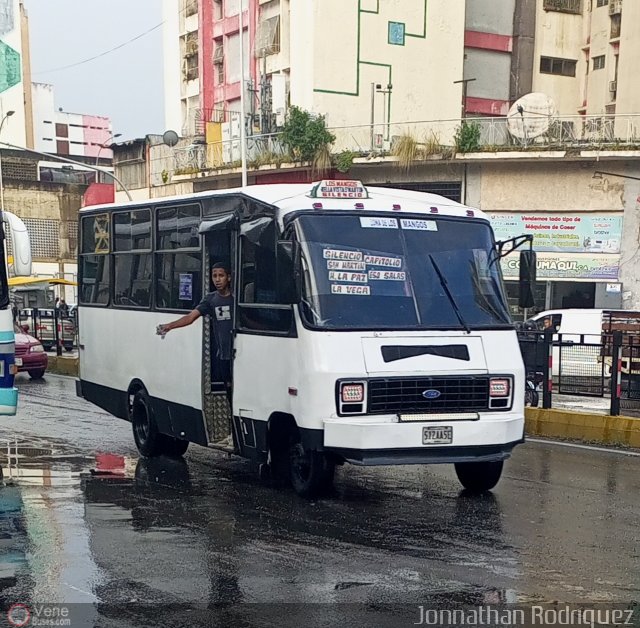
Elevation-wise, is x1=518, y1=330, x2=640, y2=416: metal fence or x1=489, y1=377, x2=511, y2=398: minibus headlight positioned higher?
x1=489, y1=377, x2=511, y2=398: minibus headlight

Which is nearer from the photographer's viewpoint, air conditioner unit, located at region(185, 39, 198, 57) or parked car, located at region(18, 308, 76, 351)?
parked car, located at region(18, 308, 76, 351)

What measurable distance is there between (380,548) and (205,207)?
4446 mm

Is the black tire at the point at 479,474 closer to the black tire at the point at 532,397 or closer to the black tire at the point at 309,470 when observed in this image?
the black tire at the point at 309,470

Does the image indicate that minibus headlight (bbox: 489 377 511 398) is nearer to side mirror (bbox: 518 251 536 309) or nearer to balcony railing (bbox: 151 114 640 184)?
side mirror (bbox: 518 251 536 309)

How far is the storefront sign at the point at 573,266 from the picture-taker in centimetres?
3177

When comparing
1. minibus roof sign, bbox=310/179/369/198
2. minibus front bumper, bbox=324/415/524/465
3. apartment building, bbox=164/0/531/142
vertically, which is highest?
apartment building, bbox=164/0/531/142

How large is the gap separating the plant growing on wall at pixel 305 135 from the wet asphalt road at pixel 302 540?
23.7 m

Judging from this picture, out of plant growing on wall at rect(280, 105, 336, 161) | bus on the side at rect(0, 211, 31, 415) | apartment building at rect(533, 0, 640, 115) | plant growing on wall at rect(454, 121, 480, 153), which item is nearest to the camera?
bus on the side at rect(0, 211, 31, 415)

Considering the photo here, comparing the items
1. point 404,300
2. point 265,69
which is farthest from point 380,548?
point 265,69

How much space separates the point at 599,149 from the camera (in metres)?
31.1

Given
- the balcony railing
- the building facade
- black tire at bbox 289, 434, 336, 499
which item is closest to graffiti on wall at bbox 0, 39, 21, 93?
the building facade

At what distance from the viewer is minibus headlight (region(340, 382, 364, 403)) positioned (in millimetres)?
8398

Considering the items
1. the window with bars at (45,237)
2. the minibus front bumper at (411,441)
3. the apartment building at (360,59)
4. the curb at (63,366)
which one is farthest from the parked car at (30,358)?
the window with bars at (45,237)

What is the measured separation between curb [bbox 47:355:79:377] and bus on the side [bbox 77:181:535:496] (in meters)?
14.2
